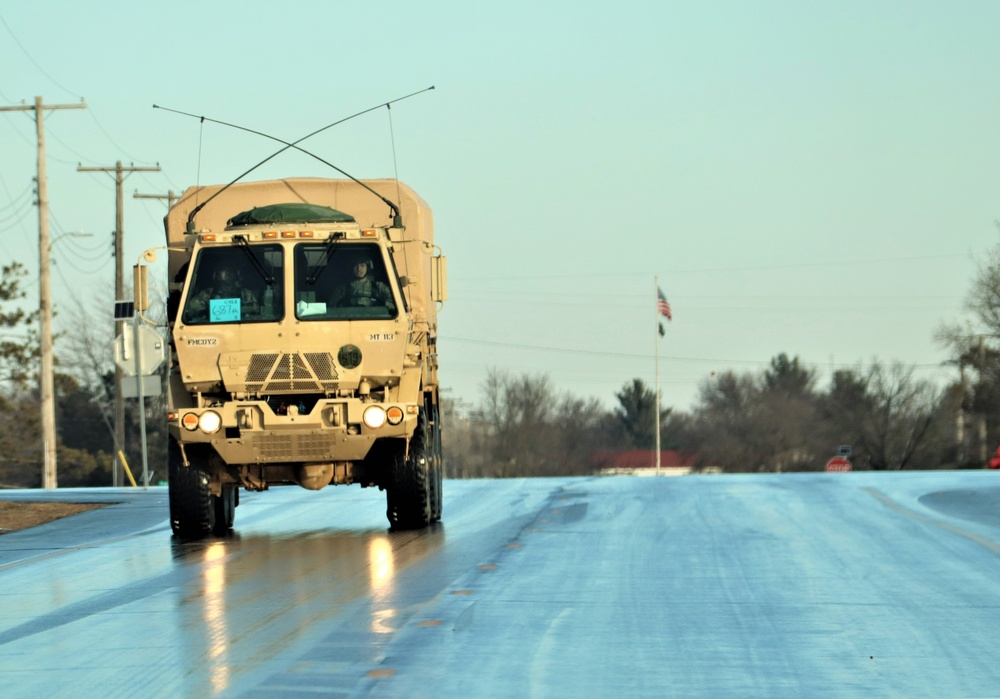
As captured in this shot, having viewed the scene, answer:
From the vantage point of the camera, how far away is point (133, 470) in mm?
72250

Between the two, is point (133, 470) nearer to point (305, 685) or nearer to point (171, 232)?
point (171, 232)

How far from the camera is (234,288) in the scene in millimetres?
15133

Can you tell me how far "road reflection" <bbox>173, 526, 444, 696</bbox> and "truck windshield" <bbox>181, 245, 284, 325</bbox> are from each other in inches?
87.0

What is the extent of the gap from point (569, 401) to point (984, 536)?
11958cm

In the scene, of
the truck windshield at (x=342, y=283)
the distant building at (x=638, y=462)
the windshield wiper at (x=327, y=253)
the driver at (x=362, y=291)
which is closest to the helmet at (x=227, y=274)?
the truck windshield at (x=342, y=283)

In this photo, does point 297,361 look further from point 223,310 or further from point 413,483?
point 413,483

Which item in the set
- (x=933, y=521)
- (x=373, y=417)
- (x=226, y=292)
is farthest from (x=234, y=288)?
(x=933, y=521)

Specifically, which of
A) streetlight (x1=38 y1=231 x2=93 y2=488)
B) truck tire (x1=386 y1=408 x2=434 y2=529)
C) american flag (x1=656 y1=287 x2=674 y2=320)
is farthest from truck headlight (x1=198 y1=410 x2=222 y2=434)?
american flag (x1=656 y1=287 x2=674 y2=320)

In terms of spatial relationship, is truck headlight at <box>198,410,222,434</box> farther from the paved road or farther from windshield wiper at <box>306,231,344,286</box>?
windshield wiper at <box>306,231,344,286</box>

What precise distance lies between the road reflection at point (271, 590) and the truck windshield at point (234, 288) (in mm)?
2211

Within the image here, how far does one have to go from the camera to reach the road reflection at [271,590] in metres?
8.00

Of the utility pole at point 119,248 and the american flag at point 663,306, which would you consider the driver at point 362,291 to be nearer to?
the utility pole at point 119,248

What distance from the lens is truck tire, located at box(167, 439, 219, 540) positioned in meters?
15.3

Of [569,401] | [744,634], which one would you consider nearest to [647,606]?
[744,634]
